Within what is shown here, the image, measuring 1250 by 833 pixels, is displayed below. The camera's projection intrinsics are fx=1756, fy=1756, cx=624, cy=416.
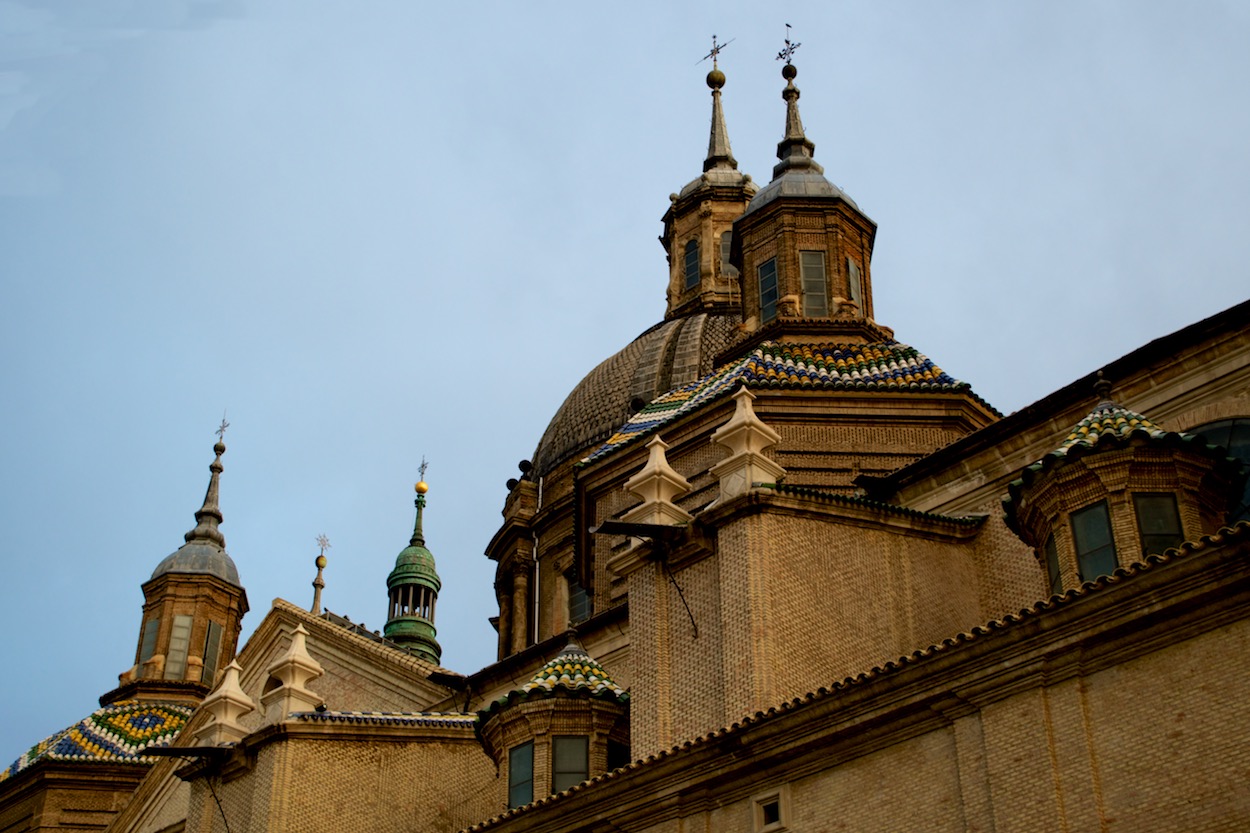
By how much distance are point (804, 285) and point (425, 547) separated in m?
30.7

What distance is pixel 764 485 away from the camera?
2092cm

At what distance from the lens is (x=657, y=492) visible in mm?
22688

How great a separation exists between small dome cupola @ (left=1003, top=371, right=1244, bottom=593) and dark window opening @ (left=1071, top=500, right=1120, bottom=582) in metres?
0.01

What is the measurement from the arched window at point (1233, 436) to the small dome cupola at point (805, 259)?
980 centimetres

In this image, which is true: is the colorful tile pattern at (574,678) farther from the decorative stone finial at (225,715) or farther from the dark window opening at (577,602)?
the dark window opening at (577,602)

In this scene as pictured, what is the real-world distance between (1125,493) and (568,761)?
7.75m

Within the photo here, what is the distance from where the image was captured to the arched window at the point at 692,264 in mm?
44719

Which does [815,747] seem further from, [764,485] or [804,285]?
[804,285]

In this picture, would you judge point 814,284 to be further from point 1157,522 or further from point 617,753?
point 1157,522

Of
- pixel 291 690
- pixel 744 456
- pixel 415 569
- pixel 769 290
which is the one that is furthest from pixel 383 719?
pixel 415 569

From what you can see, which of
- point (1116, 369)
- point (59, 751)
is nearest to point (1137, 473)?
point (1116, 369)

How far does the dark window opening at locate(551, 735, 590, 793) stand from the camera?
71.6ft

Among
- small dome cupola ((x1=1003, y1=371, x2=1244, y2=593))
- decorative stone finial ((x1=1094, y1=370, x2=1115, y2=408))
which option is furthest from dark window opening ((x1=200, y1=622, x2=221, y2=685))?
small dome cupola ((x1=1003, y1=371, x2=1244, y2=593))

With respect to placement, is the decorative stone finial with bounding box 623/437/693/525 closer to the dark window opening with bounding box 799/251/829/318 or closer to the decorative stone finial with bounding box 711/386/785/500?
the decorative stone finial with bounding box 711/386/785/500
